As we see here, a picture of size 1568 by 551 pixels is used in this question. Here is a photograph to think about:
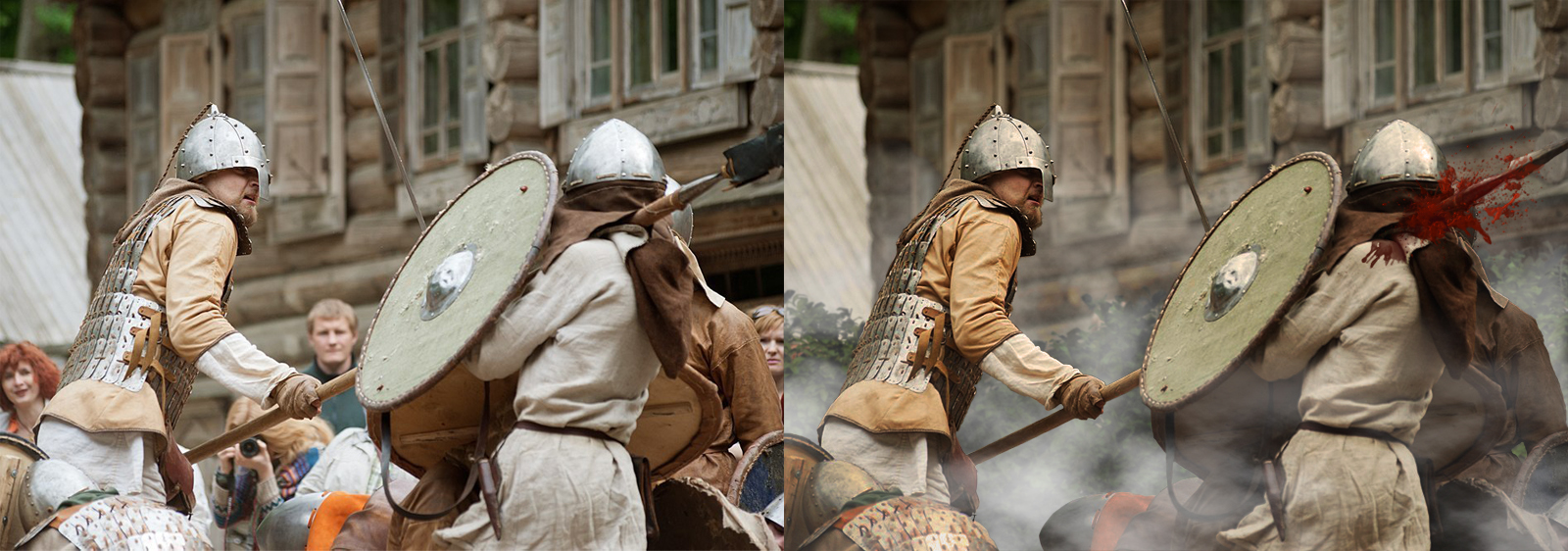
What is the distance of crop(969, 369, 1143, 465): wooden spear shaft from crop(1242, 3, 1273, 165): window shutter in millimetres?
2458

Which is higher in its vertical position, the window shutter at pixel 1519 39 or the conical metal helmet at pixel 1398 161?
the window shutter at pixel 1519 39

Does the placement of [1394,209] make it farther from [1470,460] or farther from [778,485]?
[778,485]

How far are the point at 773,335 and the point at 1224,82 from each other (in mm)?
2638

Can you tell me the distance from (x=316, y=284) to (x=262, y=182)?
13.2 ft

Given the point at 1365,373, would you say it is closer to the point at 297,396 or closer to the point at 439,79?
the point at 297,396

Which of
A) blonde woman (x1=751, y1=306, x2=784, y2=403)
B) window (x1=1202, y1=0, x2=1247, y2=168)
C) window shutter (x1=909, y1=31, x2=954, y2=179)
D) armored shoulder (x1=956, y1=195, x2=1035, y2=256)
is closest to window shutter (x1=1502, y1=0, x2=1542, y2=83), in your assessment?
window (x1=1202, y1=0, x2=1247, y2=168)

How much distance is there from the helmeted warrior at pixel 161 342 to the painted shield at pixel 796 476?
158 cm

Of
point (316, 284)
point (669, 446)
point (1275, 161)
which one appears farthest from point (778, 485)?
point (316, 284)

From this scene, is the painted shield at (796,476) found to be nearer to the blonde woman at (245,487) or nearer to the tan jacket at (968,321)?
the tan jacket at (968,321)

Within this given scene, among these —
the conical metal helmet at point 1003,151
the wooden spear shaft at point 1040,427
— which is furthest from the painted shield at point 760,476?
the conical metal helmet at point 1003,151

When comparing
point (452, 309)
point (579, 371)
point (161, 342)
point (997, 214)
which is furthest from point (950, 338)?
point (161, 342)

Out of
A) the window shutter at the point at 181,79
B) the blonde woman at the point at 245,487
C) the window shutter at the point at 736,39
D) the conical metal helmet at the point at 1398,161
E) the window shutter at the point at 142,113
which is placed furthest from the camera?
the window shutter at the point at 181,79

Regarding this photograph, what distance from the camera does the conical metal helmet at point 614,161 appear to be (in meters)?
6.71

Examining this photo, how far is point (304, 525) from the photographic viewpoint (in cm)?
817
